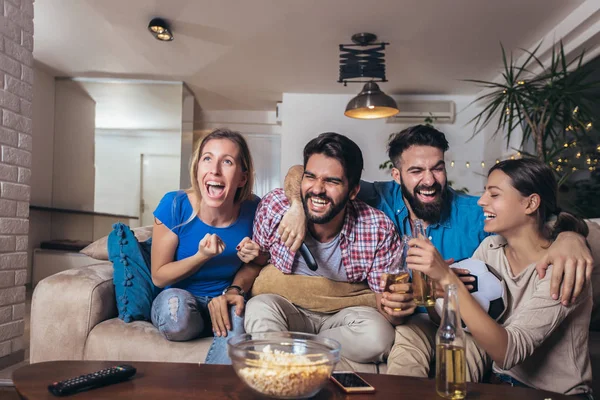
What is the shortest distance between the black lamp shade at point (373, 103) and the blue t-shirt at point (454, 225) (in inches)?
105

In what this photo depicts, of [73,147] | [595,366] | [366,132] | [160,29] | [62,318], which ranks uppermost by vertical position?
[160,29]

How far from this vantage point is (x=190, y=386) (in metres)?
1.04

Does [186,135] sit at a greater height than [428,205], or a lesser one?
greater

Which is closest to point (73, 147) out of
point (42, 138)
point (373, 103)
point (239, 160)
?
point (42, 138)

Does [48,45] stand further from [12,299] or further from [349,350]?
[349,350]

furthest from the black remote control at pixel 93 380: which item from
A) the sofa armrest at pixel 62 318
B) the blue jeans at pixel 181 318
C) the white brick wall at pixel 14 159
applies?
the white brick wall at pixel 14 159

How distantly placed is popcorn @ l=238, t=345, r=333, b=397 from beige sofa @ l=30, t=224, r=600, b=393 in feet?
2.78

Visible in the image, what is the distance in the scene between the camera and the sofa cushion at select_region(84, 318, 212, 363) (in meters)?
1.72

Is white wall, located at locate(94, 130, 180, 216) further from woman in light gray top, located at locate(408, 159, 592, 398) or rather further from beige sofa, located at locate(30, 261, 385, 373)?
woman in light gray top, located at locate(408, 159, 592, 398)

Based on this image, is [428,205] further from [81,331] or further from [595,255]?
[81,331]

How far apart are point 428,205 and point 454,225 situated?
5.8 inches

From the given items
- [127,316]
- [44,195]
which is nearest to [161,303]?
[127,316]

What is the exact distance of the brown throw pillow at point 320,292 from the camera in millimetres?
1837

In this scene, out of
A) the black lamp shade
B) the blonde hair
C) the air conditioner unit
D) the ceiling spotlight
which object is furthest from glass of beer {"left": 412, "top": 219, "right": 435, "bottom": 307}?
the air conditioner unit
